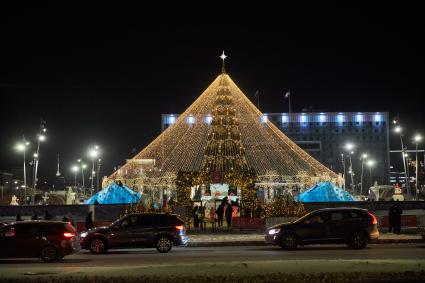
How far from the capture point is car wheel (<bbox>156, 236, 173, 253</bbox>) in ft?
72.1

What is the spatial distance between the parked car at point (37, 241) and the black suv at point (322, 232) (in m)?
7.33

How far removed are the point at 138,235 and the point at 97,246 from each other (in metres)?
1.56

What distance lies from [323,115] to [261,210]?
11421cm

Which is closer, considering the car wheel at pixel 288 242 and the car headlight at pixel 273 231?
the car wheel at pixel 288 242

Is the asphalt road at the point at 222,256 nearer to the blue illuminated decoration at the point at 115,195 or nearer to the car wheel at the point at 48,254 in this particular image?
the car wheel at the point at 48,254

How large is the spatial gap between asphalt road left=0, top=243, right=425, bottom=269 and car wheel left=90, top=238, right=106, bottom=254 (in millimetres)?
233

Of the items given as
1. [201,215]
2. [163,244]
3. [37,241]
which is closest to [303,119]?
[201,215]

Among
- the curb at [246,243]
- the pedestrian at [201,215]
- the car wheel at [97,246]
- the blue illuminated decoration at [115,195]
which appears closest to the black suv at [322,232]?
the curb at [246,243]

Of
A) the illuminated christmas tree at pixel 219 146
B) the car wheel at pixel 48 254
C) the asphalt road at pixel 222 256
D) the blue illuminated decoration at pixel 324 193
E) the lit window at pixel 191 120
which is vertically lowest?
the asphalt road at pixel 222 256

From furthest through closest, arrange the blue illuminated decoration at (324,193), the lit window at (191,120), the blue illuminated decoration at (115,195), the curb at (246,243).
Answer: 1. the lit window at (191,120)
2. the blue illuminated decoration at (115,195)
3. the blue illuminated decoration at (324,193)
4. the curb at (246,243)

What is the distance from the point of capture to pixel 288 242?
21766 millimetres

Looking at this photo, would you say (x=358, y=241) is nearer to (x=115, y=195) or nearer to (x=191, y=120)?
(x=115, y=195)

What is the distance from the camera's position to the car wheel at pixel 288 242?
2177 centimetres

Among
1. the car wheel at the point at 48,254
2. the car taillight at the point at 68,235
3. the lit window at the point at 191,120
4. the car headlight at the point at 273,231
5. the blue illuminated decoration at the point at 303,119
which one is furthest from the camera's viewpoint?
the blue illuminated decoration at the point at 303,119
